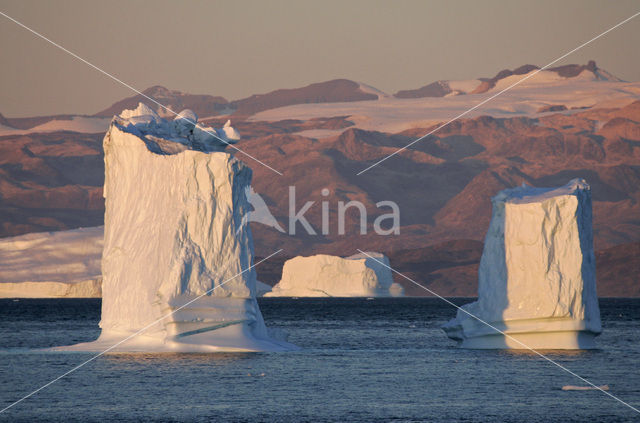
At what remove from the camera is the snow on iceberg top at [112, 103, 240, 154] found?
40.4m

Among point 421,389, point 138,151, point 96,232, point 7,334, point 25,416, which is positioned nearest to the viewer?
point 25,416

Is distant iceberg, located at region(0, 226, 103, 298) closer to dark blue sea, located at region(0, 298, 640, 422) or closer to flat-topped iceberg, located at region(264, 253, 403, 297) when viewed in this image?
flat-topped iceberg, located at region(264, 253, 403, 297)

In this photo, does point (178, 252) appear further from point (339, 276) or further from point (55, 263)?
point (55, 263)

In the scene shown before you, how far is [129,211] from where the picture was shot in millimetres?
39688

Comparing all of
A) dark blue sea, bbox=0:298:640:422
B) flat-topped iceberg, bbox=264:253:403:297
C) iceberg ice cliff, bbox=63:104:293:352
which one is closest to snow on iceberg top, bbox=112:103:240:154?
iceberg ice cliff, bbox=63:104:293:352

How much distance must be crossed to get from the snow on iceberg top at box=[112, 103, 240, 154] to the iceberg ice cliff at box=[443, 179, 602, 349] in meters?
11.5

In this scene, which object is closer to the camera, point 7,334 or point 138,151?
point 138,151

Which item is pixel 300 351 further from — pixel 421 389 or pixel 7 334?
pixel 7 334

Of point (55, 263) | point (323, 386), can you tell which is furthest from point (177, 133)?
point (55, 263)

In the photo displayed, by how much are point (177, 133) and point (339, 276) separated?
279 feet

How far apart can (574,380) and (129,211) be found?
18.0 metres

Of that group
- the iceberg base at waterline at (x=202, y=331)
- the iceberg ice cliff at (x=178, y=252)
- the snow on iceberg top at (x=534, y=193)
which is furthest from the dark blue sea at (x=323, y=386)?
the snow on iceberg top at (x=534, y=193)

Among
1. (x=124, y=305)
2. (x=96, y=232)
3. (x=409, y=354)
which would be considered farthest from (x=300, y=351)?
(x=96, y=232)

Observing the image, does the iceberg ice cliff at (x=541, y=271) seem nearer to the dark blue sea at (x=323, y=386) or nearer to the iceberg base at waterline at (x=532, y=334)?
the iceberg base at waterline at (x=532, y=334)
